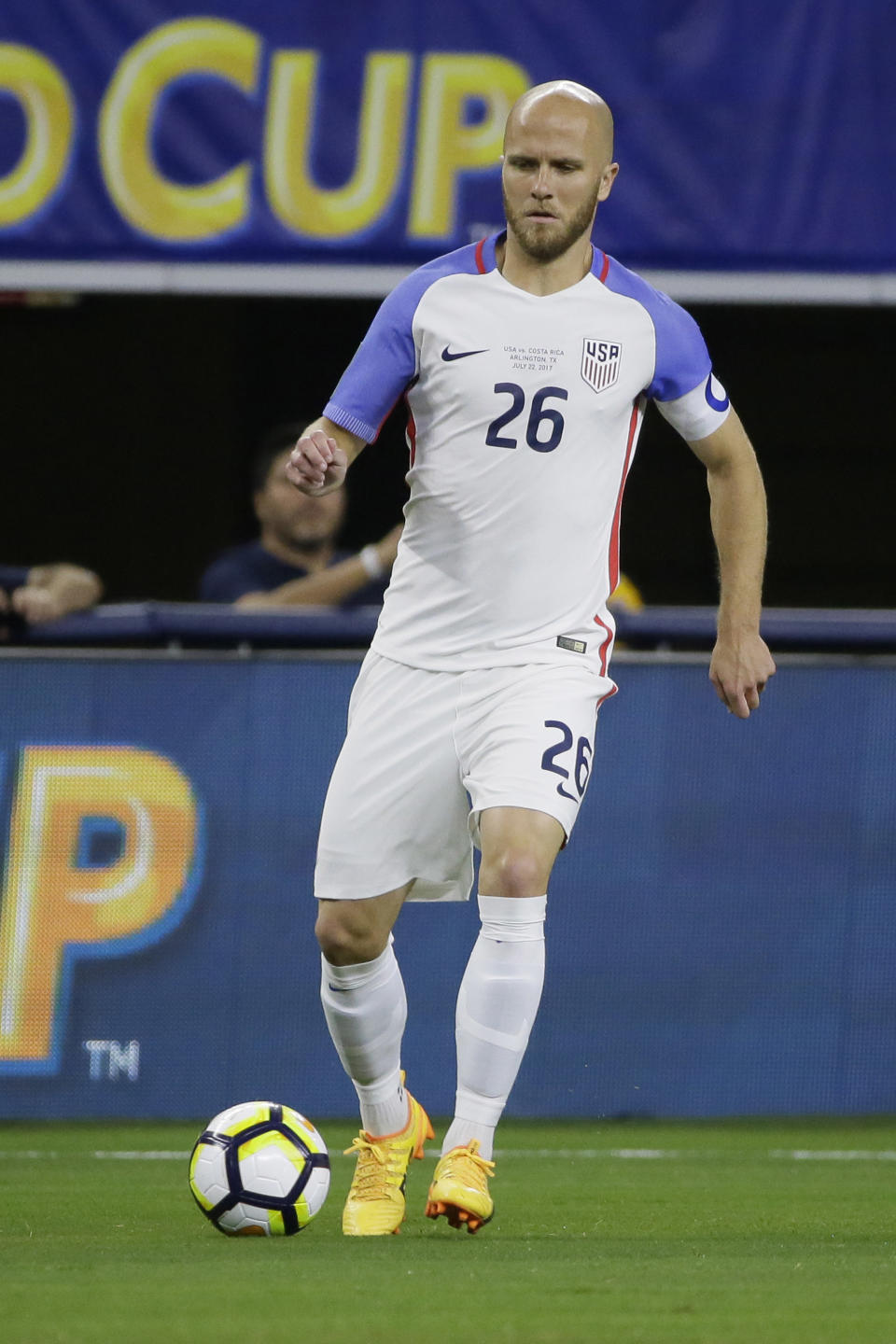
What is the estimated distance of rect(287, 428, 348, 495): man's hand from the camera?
4.50 meters

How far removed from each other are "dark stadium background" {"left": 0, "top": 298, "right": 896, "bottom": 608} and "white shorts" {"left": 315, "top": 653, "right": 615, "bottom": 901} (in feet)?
32.9

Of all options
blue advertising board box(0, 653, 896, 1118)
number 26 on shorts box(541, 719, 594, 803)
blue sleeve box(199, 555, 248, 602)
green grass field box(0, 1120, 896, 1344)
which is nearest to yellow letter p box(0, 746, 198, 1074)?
blue advertising board box(0, 653, 896, 1118)

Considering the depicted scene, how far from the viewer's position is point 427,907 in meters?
7.48

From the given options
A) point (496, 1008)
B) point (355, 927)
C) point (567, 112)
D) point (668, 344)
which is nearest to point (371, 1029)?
point (355, 927)

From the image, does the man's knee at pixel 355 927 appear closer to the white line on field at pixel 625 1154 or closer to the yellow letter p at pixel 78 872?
the white line on field at pixel 625 1154

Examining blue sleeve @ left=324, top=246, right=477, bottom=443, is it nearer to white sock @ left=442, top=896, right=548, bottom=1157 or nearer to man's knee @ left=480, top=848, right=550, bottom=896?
man's knee @ left=480, top=848, right=550, bottom=896

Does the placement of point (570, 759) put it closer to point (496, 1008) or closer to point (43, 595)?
point (496, 1008)

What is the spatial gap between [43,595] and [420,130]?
11.3ft

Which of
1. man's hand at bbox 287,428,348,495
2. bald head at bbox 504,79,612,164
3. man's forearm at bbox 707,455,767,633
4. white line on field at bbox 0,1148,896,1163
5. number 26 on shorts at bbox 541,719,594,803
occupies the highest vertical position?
bald head at bbox 504,79,612,164

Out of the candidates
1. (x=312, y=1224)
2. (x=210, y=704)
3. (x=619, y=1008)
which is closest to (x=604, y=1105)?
(x=619, y=1008)

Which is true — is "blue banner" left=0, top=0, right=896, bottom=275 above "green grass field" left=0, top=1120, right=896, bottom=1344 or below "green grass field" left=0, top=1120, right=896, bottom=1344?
above

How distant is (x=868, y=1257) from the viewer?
426 centimetres

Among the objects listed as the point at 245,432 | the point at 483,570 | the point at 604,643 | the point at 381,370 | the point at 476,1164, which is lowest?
the point at 476,1164

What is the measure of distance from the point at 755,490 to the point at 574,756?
819mm
